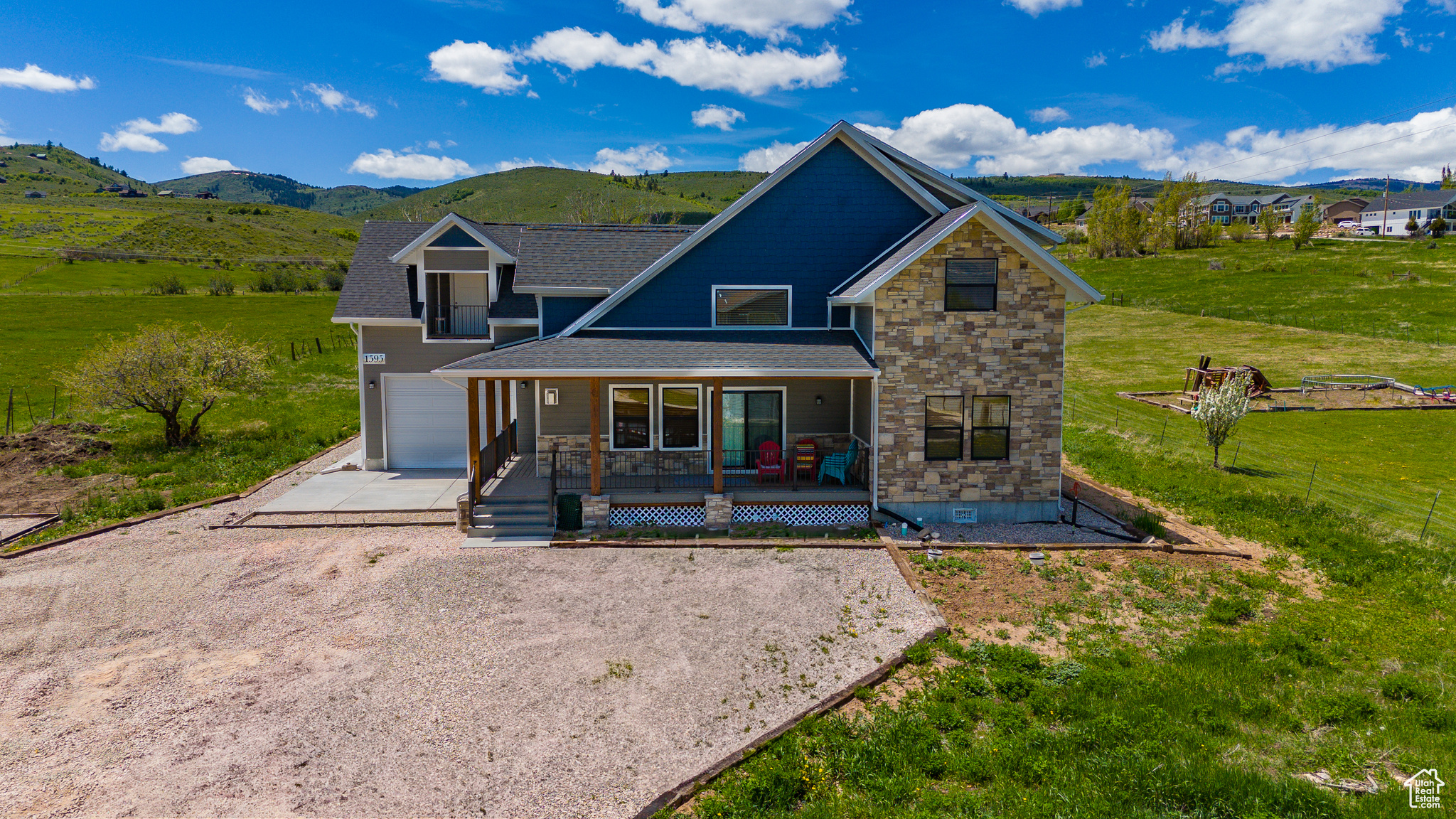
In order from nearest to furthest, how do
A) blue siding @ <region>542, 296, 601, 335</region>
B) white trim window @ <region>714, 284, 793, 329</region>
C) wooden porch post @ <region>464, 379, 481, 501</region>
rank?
wooden porch post @ <region>464, 379, 481, 501</region>, white trim window @ <region>714, 284, 793, 329</region>, blue siding @ <region>542, 296, 601, 335</region>

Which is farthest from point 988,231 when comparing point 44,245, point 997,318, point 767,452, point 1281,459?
point 44,245

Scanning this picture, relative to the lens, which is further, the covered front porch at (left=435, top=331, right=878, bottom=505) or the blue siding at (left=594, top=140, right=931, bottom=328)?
the blue siding at (left=594, top=140, right=931, bottom=328)

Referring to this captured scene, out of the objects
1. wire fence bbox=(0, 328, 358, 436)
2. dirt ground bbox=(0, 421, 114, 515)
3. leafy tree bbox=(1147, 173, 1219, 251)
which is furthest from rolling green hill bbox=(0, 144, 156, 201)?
leafy tree bbox=(1147, 173, 1219, 251)

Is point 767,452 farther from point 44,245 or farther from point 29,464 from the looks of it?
point 44,245

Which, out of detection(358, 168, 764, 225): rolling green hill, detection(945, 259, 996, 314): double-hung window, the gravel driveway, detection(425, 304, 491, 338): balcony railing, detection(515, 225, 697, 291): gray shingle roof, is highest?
detection(358, 168, 764, 225): rolling green hill

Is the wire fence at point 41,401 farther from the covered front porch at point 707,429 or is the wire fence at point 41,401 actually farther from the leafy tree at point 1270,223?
the leafy tree at point 1270,223

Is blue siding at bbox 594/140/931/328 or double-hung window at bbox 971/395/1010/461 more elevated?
blue siding at bbox 594/140/931/328

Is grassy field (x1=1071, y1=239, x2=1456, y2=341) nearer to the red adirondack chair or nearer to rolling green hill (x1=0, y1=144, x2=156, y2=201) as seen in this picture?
the red adirondack chair
